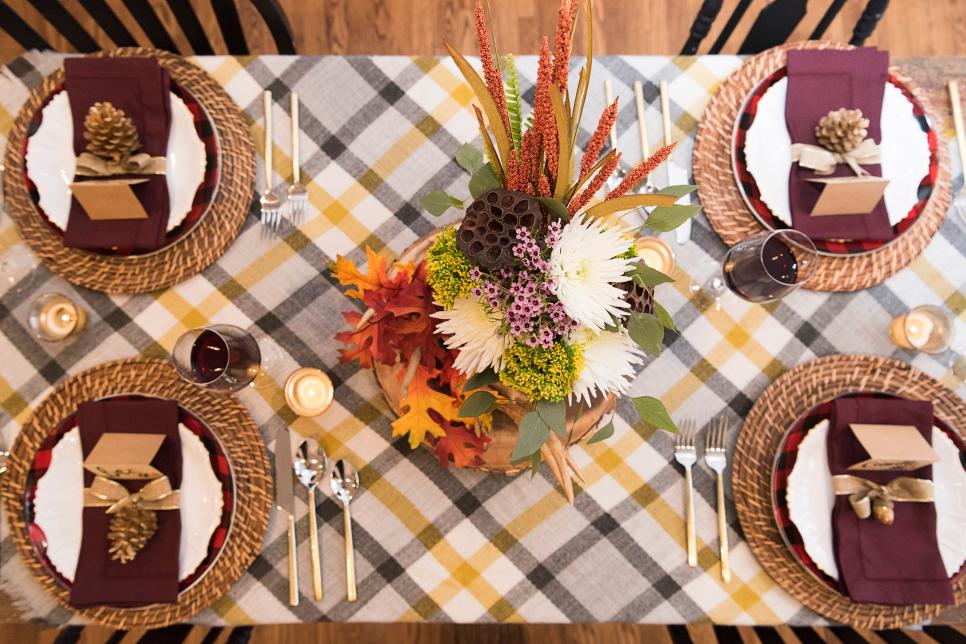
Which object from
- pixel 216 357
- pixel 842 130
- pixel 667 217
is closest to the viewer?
pixel 667 217

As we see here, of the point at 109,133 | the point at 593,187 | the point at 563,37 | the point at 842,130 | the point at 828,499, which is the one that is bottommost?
the point at 828,499

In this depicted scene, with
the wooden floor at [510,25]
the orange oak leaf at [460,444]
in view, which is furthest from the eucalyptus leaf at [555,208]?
the wooden floor at [510,25]

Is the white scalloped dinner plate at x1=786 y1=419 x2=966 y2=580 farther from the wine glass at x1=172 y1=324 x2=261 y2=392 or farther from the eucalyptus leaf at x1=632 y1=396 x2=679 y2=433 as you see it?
the wine glass at x1=172 y1=324 x2=261 y2=392

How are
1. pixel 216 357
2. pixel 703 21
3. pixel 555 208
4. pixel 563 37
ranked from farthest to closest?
1. pixel 703 21
2. pixel 216 357
3. pixel 555 208
4. pixel 563 37

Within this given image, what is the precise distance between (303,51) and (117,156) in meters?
1.26

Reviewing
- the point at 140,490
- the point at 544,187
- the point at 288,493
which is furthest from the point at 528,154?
the point at 140,490

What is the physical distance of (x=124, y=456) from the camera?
1.02 metres

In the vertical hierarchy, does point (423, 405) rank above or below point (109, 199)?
below

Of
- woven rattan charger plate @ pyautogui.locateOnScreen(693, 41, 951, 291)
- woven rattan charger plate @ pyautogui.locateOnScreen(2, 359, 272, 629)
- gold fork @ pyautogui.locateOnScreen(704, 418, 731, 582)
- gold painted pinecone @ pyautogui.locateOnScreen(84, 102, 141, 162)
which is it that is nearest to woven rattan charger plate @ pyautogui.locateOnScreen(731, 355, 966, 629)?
gold fork @ pyautogui.locateOnScreen(704, 418, 731, 582)

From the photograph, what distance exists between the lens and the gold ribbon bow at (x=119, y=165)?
42.6 inches

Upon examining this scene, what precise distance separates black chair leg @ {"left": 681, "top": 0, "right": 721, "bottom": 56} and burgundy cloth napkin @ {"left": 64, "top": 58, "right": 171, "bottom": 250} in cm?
104

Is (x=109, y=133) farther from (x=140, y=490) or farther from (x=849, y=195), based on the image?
(x=849, y=195)

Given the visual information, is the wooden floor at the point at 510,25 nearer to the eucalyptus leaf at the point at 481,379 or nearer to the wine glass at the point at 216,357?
the wine glass at the point at 216,357

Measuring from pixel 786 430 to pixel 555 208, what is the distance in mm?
710
